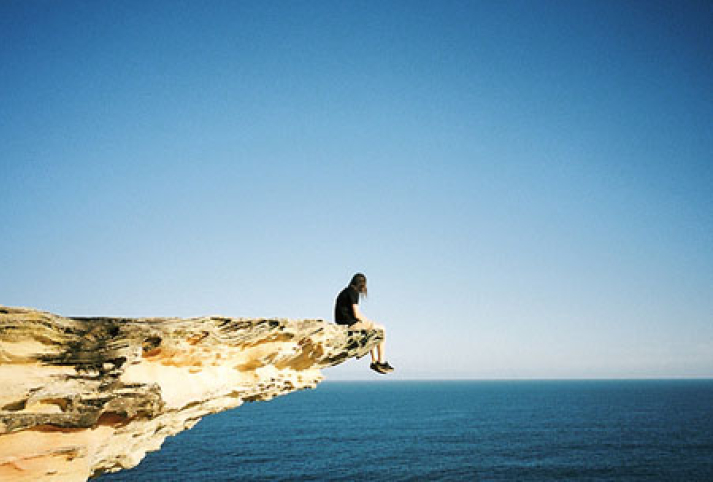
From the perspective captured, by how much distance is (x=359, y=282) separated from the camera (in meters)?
9.87

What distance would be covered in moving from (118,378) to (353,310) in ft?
16.5

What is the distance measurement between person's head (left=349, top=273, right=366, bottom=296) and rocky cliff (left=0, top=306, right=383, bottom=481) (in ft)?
3.27

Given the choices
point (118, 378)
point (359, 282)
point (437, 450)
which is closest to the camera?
point (118, 378)

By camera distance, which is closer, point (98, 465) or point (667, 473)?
point (98, 465)

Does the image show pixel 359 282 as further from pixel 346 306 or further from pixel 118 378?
pixel 118 378

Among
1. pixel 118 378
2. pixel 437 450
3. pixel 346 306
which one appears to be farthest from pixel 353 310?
pixel 437 450

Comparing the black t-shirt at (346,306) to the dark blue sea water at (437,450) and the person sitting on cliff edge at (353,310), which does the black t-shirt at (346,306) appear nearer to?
the person sitting on cliff edge at (353,310)

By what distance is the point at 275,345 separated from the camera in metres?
9.20

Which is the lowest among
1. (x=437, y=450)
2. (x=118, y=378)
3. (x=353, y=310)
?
(x=437, y=450)

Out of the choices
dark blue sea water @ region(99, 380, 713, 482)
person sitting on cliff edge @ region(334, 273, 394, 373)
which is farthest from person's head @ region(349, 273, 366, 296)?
dark blue sea water @ region(99, 380, 713, 482)

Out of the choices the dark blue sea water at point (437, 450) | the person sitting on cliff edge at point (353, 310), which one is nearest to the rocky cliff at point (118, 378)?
the person sitting on cliff edge at point (353, 310)

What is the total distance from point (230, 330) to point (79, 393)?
107 inches

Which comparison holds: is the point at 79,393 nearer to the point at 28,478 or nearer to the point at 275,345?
the point at 28,478

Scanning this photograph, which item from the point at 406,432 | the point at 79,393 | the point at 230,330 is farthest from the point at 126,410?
the point at 406,432
